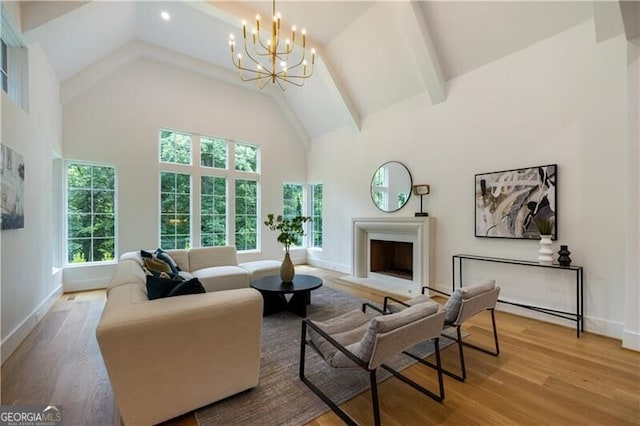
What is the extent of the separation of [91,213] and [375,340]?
5400 mm

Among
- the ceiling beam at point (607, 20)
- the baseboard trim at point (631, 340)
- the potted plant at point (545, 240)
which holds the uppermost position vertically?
the ceiling beam at point (607, 20)

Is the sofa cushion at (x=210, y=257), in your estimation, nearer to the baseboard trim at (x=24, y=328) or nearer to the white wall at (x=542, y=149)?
the baseboard trim at (x=24, y=328)

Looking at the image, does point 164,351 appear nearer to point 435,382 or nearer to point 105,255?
point 435,382

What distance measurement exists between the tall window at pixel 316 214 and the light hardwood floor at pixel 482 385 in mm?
4497

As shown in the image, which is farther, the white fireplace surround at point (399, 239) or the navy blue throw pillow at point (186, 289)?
the white fireplace surround at point (399, 239)

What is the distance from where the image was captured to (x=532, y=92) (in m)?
3.44

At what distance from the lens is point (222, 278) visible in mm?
3920

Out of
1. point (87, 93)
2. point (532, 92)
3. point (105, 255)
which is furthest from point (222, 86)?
point (532, 92)

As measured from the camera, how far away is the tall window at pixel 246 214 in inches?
248

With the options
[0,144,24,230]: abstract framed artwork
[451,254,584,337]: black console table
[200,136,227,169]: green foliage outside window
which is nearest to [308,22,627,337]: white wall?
[451,254,584,337]: black console table

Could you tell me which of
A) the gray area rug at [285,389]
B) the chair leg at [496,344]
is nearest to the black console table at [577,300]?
the chair leg at [496,344]

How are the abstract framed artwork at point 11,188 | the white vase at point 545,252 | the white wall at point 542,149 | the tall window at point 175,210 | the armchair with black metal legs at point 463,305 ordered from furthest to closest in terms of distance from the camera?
the tall window at point 175,210 → the white vase at point 545,252 → the white wall at point 542,149 → the abstract framed artwork at point 11,188 → the armchair with black metal legs at point 463,305

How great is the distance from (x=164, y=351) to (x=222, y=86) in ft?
18.9

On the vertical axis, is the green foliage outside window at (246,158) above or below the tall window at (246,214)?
above
